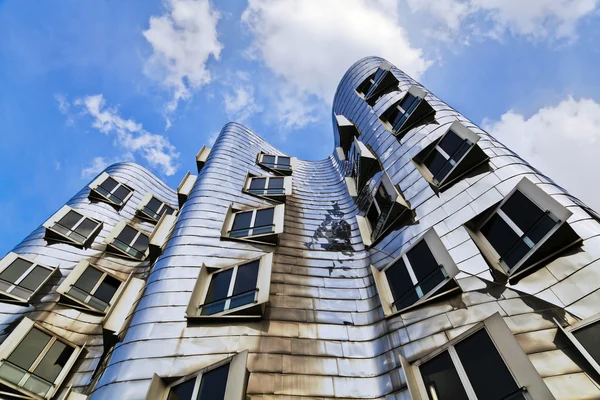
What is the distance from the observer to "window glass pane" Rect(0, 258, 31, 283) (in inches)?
484

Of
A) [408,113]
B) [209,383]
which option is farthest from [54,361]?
[408,113]

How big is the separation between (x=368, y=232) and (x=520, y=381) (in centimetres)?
815

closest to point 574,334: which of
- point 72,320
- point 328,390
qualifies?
point 328,390

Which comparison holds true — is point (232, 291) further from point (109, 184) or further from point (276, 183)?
point (109, 184)

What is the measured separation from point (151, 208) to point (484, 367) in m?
20.9

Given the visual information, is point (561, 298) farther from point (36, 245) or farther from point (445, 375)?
point (36, 245)

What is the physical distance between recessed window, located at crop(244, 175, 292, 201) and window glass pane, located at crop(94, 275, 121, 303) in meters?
7.21

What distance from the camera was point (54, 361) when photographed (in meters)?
9.64

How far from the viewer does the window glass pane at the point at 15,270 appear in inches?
484

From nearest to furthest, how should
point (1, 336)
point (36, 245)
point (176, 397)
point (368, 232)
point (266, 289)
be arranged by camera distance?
point (176, 397)
point (266, 289)
point (1, 336)
point (368, 232)
point (36, 245)

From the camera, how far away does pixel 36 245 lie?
49.1 feet

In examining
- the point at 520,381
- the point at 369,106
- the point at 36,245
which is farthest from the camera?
the point at 369,106

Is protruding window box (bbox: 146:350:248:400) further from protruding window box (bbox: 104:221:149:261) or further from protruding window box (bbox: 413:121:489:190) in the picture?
protruding window box (bbox: 104:221:149:261)

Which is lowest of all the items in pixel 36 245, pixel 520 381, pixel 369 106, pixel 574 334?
pixel 520 381
